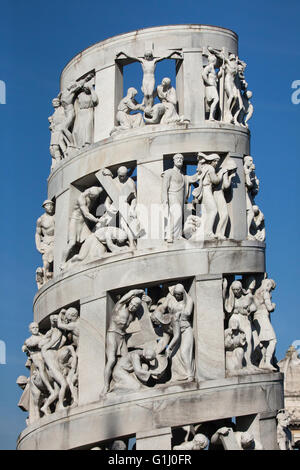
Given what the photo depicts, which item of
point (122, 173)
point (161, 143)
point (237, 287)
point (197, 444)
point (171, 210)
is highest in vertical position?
point (161, 143)

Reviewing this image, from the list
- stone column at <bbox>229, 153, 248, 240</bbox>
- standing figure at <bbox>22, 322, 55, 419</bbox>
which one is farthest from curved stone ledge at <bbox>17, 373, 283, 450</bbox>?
stone column at <bbox>229, 153, 248, 240</bbox>

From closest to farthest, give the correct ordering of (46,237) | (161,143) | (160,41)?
(161,143)
(160,41)
(46,237)

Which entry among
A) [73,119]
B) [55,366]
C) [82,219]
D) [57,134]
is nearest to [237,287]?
[82,219]

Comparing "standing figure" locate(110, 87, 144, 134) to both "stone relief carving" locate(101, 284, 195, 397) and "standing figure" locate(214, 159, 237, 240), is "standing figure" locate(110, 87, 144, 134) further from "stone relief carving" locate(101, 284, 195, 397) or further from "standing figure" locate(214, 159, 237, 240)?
"stone relief carving" locate(101, 284, 195, 397)

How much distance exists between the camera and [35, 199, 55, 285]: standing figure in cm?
2042

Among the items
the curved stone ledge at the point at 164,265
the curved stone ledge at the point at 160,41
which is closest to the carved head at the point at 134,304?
the curved stone ledge at the point at 164,265

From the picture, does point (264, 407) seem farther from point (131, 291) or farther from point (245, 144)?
point (245, 144)

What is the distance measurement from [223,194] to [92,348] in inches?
129

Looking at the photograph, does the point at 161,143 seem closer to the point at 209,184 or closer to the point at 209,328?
the point at 209,184

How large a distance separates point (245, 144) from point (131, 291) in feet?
10.9

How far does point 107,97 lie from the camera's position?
20.3 m

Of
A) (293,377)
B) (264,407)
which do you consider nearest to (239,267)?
(264,407)

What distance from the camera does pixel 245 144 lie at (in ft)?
64.5

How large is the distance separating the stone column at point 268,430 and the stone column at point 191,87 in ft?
16.3
